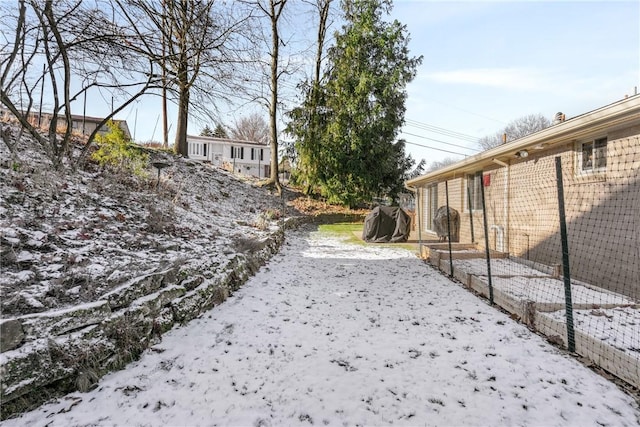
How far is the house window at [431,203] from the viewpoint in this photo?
11.6m

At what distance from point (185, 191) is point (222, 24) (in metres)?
4.64

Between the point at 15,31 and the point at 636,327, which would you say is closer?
the point at 636,327

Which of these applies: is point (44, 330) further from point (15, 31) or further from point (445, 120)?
point (445, 120)

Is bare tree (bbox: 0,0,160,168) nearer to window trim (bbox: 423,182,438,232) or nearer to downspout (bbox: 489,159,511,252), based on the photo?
downspout (bbox: 489,159,511,252)

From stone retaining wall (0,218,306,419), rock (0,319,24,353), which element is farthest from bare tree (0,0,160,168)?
rock (0,319,24,353)

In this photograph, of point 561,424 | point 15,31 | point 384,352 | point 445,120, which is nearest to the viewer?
point 561,424

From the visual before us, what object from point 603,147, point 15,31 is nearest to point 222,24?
point 15,31

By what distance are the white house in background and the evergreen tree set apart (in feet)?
58.0

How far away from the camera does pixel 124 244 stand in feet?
12.5

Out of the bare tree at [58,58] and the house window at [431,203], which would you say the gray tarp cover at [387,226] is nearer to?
the house window at [431,203]

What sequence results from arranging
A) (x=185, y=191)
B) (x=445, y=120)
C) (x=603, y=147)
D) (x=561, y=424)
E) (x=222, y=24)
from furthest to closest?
(x=445, y=120)
(x=185, y=191)
(x=222, y=24)
(x=603, y=147)
(x=561, y=424)

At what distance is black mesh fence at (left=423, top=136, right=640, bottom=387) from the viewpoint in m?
3.01

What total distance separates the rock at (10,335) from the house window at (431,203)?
11.2 m

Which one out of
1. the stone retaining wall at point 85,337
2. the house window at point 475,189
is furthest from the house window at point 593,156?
the stone retaining wall at point 85,337
